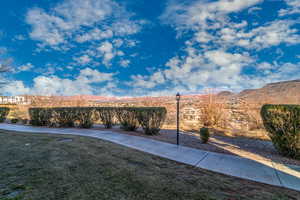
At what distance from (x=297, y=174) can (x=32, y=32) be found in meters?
21.7

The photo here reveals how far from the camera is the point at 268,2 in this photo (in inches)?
349

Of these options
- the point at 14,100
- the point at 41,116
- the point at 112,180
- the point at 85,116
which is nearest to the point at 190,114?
the point at 85,116

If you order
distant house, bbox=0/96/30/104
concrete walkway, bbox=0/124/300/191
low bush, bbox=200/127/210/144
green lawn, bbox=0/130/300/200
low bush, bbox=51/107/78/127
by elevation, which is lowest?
concrete walkway, bbox=0/124/300/191

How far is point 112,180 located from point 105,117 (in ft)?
20.9

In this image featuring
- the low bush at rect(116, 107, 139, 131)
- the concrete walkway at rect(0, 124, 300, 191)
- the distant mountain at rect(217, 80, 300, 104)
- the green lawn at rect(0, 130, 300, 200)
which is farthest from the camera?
the distant mountain at rect(217, 80, 300, 104)

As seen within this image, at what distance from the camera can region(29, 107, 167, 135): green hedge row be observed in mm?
7355

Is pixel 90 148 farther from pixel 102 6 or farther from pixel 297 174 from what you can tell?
pixel 102 6

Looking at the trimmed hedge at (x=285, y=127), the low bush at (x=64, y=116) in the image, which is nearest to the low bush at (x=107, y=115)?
the low bush at (x=64, y=116)

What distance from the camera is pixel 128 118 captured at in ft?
26.4

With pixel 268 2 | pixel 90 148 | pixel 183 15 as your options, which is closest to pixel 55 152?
pixel 90 148

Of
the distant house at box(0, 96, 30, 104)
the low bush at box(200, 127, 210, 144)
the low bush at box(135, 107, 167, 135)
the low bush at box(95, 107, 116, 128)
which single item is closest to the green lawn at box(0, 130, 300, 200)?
the low bush at box(200, 127, 210, 144)

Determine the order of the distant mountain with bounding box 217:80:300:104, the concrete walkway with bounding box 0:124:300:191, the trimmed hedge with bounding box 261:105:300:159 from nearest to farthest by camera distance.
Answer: the concrete walkway with bounding box 0:124:300:191 → the trimmed hedge with bounding box 261:105:300:159 → the distant mountain with bounding box 217:80:300:104

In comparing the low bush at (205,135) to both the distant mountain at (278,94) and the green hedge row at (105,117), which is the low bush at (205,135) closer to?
the green hedge row at (105,117)

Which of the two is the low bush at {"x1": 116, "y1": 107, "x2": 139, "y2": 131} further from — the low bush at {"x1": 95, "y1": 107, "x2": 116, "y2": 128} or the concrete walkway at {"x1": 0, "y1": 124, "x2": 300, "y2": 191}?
the concrete walkway at {"x1": 0, "y1": 124, "x2": 300, "y2": 191}
